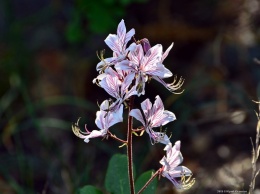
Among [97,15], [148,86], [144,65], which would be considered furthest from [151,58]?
[148,86]

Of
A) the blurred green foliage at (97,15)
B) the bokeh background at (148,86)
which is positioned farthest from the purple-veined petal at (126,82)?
the blurred green foliage at (97,15)

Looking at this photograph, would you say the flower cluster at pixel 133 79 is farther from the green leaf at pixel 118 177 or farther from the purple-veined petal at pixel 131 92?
the green leaf at pixel 118 177

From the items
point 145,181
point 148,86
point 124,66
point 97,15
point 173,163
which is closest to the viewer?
point 124,66

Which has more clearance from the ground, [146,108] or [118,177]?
[146,108]

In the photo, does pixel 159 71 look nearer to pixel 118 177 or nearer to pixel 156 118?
pixel 156 118

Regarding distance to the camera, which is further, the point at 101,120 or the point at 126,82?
the point at 101,120

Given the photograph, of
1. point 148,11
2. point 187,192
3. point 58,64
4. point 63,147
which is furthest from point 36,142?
point 187,192
